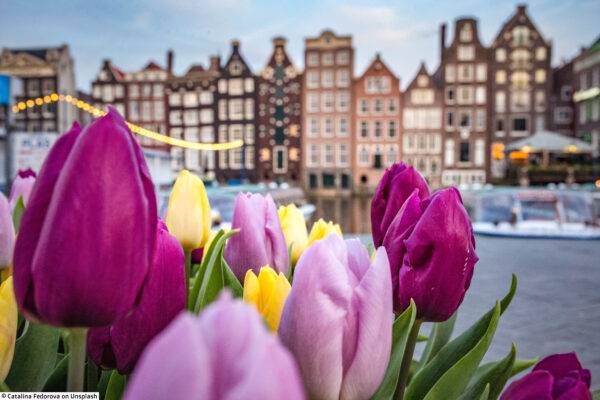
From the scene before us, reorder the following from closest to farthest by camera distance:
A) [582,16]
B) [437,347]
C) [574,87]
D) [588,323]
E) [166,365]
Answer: [166,365] < [437,347] < [588,323] < [574,87] < [582,16]

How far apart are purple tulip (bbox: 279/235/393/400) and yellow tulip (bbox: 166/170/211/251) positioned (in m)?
0.25

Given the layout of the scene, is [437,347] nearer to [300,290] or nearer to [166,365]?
[300,290]

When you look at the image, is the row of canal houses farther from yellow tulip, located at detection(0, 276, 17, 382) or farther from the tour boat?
yellow tulip, located at detection(0, 276, 17, 382)

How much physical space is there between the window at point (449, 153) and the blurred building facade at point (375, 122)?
2.32 m

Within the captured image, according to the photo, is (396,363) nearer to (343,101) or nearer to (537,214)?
(537,214)

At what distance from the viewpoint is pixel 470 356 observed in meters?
0.43

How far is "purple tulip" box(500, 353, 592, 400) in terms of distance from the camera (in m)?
0.34

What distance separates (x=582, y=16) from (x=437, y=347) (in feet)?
166

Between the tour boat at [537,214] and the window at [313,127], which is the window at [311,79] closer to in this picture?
the window at [313,127]

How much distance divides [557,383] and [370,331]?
13cm

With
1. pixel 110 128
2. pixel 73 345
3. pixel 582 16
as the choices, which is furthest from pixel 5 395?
pixel 582 16

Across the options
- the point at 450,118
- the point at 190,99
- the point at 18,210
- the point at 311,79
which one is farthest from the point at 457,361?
the point at 190,99

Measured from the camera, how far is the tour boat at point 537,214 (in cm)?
862

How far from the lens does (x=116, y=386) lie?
16.1 inches
